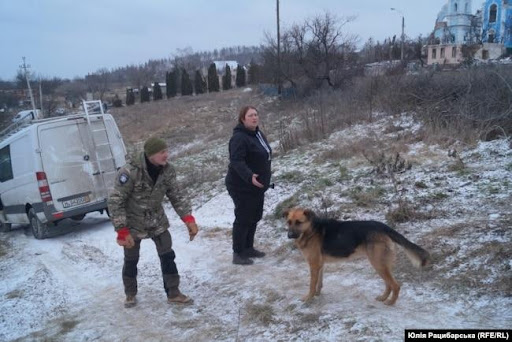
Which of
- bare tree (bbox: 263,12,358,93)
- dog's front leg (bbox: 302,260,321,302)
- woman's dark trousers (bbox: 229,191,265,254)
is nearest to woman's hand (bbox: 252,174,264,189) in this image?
woman's dark trousers (bbox: 229,191,265,254)

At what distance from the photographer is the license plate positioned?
7.48 metres

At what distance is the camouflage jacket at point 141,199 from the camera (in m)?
3.88

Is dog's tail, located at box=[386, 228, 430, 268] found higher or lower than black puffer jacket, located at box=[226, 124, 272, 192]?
lower

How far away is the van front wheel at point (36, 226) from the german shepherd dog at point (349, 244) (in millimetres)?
5822

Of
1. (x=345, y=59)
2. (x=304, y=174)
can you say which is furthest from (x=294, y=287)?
(x=345, y=59)

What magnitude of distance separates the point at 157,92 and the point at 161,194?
53202 mm

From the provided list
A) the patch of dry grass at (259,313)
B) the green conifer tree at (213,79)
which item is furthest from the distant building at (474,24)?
the patch of dry grass at (259,313)

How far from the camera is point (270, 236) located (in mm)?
6102

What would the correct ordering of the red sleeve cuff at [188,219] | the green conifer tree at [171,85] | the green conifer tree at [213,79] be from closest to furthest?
the red sleeve cuff at [188,219] < the green conifer tree at [213,79] < the green conifer tree at [171,85]

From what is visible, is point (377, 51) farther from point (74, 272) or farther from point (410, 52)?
point (74, 272)

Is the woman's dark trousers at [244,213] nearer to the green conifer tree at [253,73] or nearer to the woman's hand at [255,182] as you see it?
the woman's hand at [255,182]

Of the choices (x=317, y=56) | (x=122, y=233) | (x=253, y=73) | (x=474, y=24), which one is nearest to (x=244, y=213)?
(x=122, y=233)

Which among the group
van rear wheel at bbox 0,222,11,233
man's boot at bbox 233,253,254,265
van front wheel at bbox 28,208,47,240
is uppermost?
man's boot at bbox 233,253,254,265

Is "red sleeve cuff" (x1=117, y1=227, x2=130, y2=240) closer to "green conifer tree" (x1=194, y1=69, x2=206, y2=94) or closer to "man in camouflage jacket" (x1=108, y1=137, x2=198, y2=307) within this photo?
"man in camouflage jacket" (x1=108, y1=137, x2=198, y2=307)
